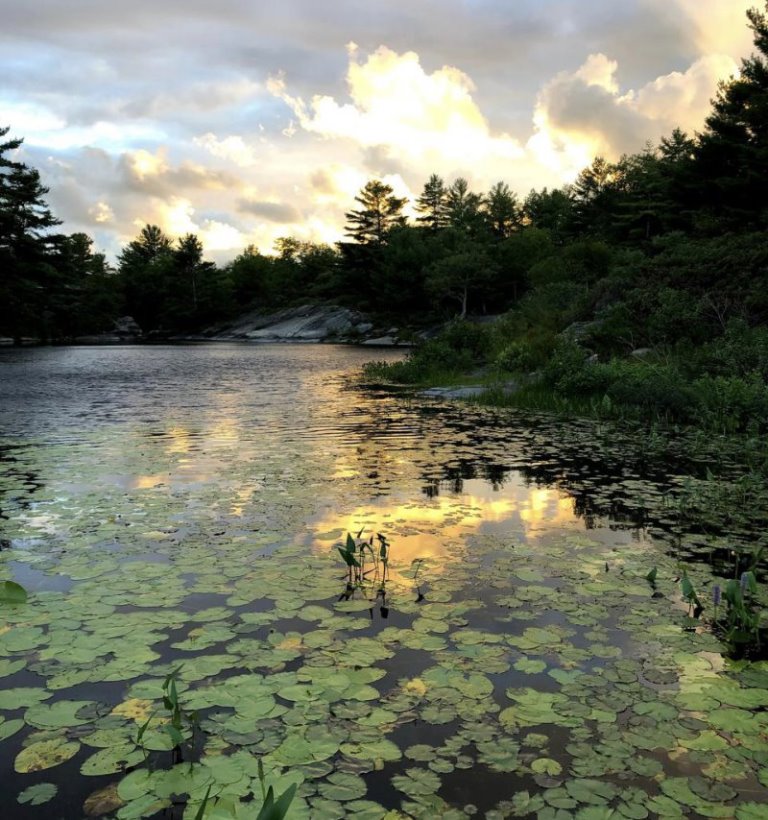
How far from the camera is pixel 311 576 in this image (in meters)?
5.84

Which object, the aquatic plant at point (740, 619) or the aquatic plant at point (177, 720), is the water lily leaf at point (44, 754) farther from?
the aquatic plant at point (740, 619)

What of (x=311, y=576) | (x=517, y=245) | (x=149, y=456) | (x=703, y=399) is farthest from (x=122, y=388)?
(x=517, y=245)

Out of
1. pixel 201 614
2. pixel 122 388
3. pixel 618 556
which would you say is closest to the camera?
pixel 201 614

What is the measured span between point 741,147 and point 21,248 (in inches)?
2459

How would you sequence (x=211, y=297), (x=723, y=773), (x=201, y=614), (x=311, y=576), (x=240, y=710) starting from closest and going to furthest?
(x=723, y=773)
(x=240, y=710)
(x=201, y=614)
(x=311, y=576)
(x=211, y=297)

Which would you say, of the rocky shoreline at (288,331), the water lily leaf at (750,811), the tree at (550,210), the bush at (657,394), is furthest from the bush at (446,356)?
the tree at (550,210)

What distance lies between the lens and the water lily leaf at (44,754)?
3.27m

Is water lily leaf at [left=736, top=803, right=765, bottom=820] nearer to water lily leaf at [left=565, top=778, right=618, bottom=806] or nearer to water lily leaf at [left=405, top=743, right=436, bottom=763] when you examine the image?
water lily leaf at [left=565, top=778, right=618, bottom=806]

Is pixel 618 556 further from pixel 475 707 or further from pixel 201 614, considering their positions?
pixel 201 614

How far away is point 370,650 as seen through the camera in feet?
14.6

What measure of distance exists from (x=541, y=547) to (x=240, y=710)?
152 inches

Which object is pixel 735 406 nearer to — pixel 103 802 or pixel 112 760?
pixel 112 760

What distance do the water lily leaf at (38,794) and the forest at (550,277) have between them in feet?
43.6

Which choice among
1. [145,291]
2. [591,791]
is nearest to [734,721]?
[591,791]
